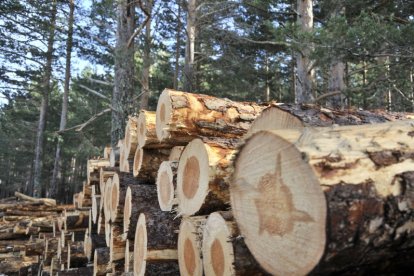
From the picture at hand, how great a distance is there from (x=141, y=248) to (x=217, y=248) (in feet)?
4.02

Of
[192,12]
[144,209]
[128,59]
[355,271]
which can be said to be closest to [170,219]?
[144,209]

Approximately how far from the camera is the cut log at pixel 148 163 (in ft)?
15.1

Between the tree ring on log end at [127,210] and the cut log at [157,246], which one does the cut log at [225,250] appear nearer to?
the cut log at [157,246]

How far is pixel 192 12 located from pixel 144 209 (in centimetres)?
1170

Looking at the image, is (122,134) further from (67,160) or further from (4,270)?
(67,160)

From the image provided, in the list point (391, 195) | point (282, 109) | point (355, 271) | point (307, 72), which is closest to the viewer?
point (391, 195)

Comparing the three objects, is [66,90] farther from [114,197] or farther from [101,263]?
[101,263]

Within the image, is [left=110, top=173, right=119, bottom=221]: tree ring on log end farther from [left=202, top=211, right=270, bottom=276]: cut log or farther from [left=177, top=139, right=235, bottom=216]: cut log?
[left=202, top=211, right=270, bottom=276]: cut log

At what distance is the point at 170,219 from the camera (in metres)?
3.56

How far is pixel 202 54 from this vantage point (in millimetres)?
16688

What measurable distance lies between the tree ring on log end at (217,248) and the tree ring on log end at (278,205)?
1.14 ft

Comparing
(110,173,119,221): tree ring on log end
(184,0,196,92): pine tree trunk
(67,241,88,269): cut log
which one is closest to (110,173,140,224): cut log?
(110,173,119,221): tree ring on log end

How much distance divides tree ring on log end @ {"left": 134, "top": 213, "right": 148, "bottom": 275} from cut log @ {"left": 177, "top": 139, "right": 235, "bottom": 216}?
0.50 metres

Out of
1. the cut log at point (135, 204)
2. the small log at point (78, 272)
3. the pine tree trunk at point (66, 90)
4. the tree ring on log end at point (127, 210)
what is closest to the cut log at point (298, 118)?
the cut log at point (135, 204)
